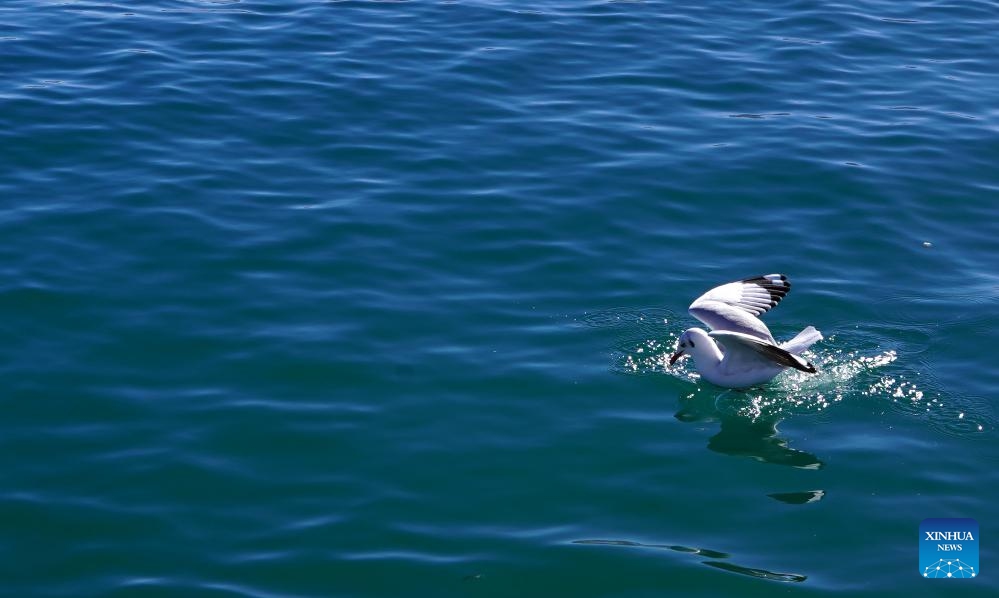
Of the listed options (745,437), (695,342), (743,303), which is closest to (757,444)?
(745,437)

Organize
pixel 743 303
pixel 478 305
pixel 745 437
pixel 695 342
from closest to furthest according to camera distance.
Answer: pixel 745 437 → pixel 695 342 → pixel 743 303 → pixel 478 305

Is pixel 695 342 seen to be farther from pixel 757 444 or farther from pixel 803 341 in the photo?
pixel 757 444

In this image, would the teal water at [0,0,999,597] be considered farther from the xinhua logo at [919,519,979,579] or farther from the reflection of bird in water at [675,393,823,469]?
the xinhua logo at [919,519,979,579]

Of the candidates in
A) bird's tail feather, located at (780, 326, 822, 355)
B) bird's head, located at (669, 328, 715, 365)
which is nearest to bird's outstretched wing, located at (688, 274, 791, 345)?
bird's head, located at (669, 328, 715, 365)

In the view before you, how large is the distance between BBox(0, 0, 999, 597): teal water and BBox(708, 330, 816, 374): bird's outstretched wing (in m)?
0.49

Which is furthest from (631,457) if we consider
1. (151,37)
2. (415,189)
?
(151,37)

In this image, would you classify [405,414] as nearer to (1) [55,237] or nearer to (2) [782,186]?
(1) [55,237]

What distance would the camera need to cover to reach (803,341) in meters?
14.6

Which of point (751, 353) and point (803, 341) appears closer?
point (803, 341)

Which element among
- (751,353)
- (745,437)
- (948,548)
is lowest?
(948,548)

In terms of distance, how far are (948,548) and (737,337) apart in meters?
3.40

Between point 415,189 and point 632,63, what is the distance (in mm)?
7244

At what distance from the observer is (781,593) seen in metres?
11.6

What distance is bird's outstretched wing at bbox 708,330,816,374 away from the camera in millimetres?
14102
